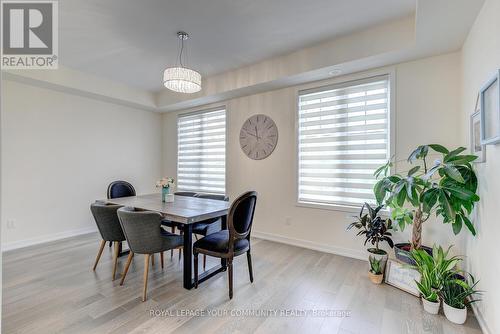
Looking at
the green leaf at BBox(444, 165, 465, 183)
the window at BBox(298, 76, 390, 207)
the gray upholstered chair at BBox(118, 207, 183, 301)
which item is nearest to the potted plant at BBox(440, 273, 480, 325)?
the green leaf at BBox(444, 165, 465, 183)

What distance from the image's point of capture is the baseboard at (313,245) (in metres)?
3.31

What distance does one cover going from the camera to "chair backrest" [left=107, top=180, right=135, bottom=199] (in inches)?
155

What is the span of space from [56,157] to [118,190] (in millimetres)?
1208

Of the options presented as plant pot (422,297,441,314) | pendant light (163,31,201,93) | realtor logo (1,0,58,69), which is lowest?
plant pot (422,297,441,314)

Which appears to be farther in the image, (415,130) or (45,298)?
(415,130)

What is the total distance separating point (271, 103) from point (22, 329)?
3.85m

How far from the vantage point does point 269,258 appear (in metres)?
3.34

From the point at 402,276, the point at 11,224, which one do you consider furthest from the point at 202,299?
the point at 11,224

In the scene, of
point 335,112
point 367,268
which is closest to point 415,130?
point 335,112

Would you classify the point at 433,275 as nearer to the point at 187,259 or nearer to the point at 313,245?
the point at 313,245

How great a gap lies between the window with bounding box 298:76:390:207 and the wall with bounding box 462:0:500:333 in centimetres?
100

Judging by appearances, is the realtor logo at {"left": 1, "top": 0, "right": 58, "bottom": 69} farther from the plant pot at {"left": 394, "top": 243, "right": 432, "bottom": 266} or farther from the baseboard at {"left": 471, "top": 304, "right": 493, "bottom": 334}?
the baseboard at {"left": 471, "top": 304, "right": 493, "bottom": 334}

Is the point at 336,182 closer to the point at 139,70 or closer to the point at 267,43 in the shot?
the point at 267,43

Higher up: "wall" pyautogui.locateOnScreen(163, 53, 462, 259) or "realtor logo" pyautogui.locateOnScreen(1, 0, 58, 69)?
"realtor logo" pyautogui.locateOnScreen(1, 0, 58, 69)
